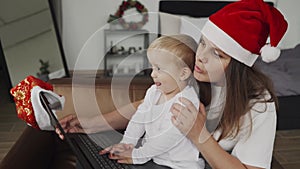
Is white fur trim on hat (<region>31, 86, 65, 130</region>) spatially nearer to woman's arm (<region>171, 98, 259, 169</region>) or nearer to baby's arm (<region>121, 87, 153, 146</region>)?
baby's arm (<region>121, 87, 153, 146</region>)

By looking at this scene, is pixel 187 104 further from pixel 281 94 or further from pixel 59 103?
pixel 281 94

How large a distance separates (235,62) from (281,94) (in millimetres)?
1795

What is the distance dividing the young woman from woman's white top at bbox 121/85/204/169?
1 cm

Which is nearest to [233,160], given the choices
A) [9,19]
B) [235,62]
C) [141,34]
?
[235,62]

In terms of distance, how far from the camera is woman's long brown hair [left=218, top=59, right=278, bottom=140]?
0.76 metres

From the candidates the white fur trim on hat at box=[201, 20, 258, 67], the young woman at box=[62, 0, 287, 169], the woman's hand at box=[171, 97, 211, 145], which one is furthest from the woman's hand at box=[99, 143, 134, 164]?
the white fur trim on hat at box=[201, 20, 258, 67]

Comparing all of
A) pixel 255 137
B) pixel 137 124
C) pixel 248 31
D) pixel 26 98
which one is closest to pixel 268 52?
pixel 248 31

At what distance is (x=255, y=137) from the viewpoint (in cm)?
80

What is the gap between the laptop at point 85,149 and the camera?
0.78 m

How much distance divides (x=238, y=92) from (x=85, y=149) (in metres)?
0.33

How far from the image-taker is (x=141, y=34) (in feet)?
2.26

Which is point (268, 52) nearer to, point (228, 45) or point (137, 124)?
point (228, 45)

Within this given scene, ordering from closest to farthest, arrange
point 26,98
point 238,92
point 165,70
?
point 165,70
point 238,92
point 26,98

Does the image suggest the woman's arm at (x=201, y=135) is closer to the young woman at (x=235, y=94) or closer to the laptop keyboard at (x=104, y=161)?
the young woman at (x=235, y=94)
